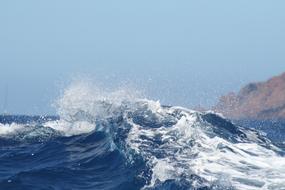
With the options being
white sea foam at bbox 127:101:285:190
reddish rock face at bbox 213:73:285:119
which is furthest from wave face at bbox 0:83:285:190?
reddish rock face at bbox 213:73:285:119

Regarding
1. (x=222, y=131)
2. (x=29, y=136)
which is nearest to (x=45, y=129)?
(x=29, y=136)

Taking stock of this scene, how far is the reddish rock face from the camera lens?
114875 millimetres

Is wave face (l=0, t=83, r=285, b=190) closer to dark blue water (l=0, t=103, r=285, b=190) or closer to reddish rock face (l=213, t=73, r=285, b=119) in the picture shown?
dark blue water (l=0, t=103, r=285, b=190)

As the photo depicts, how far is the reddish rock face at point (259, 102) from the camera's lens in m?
115

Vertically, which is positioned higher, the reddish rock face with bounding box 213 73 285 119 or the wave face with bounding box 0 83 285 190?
the reddish rock face with bounding box 213 73 285 119

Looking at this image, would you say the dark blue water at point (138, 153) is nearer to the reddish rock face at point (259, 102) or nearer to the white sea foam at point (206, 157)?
the white sea foam at point (206, 157)

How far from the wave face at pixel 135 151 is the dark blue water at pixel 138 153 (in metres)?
0.02

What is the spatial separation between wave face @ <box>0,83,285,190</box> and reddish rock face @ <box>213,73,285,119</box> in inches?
3520

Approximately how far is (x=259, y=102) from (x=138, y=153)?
113 meters

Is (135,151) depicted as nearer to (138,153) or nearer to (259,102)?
(138,153)

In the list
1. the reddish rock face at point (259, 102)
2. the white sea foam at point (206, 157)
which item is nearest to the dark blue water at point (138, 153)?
the white sea foam at point (206, 157)

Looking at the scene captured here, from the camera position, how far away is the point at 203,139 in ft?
47.7

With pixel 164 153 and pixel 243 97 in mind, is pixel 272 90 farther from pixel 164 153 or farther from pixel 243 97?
pixel 164 153

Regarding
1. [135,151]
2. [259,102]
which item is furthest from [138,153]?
[259,102]
